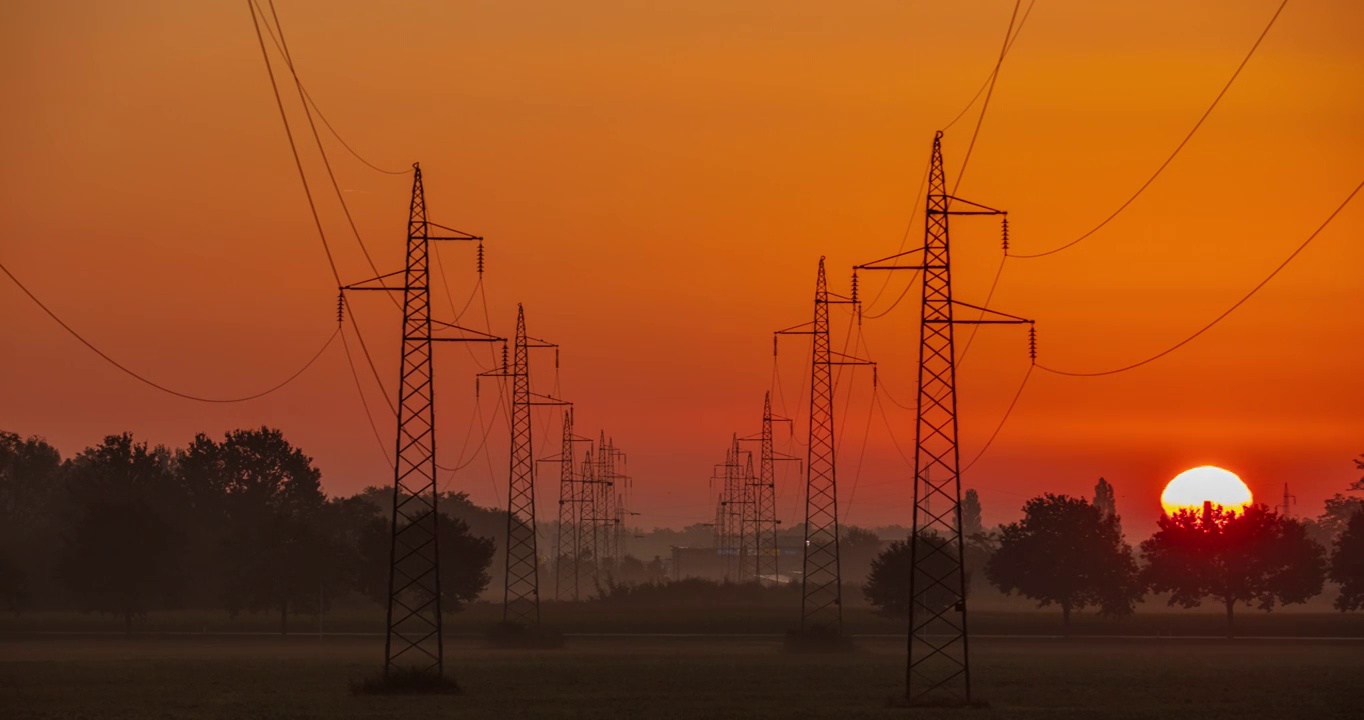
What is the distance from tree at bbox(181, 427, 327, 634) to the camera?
133m

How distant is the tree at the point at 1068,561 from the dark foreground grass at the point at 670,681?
2292 centimetres

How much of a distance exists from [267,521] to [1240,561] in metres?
87.1

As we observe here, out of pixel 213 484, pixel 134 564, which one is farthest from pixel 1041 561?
pixel 213 484

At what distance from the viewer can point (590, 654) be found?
97.4 m

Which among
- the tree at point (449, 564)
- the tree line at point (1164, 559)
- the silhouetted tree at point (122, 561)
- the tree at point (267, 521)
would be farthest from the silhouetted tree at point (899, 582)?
the silhouetted tree at point (122, 561)

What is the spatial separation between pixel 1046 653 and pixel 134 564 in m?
74.8

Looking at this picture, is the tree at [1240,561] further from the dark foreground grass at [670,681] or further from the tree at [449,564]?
the tree at [449,564]

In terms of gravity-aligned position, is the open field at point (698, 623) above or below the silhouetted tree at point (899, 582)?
below

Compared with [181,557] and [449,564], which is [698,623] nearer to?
[449,564]

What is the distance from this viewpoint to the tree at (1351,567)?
127m

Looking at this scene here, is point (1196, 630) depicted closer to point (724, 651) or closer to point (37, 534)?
point (724, 651)

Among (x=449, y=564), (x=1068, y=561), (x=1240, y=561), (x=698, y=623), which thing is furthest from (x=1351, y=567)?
(x=449, y=564)

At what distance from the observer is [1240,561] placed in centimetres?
13500

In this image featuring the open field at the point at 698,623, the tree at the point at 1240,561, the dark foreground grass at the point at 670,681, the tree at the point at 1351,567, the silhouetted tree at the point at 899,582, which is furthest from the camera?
the tree at the point at 1240,561
